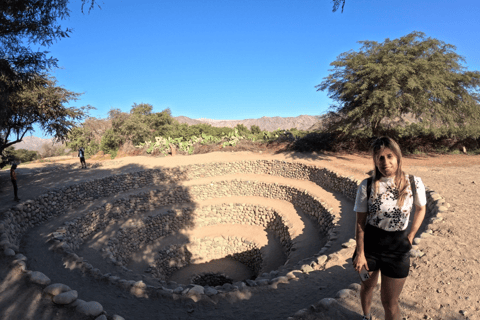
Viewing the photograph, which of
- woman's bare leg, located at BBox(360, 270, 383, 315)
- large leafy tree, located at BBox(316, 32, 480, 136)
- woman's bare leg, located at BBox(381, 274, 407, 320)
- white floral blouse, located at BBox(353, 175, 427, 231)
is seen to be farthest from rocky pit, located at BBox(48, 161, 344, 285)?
white floral blouse, located at BBox(353, 175, 427, 231)

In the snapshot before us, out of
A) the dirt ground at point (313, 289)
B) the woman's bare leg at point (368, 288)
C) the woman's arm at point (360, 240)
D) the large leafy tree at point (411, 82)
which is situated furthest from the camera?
the large leafy tree at point (411, 82)

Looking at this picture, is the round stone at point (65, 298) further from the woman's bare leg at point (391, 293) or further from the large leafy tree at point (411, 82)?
the large leafy tree at point (411, 82)

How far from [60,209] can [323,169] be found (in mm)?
13103

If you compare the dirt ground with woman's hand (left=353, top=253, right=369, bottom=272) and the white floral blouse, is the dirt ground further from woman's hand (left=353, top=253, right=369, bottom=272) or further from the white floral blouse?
the white floral blouse

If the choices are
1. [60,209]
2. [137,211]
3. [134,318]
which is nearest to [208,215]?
[137,211]

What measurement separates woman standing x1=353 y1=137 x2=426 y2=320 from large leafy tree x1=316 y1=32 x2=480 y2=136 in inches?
371

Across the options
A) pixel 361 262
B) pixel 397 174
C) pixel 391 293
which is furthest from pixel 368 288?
pixel 397 174

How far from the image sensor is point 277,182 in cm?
1459

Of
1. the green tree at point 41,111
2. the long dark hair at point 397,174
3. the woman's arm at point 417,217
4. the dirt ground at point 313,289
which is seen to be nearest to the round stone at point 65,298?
the dirt ground at point 313,289

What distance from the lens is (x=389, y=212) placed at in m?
2.07

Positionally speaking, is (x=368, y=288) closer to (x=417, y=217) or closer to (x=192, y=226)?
(x=417, y=217)

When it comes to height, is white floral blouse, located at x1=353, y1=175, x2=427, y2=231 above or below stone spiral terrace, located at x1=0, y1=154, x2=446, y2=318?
above

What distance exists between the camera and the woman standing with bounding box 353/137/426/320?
6.78 feet

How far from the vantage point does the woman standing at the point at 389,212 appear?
2.07m
